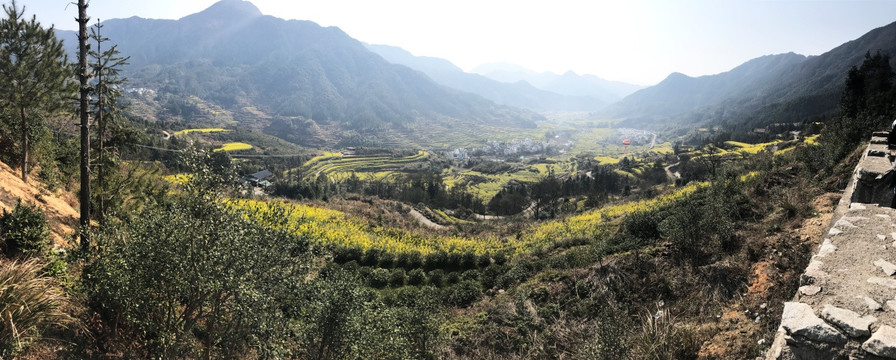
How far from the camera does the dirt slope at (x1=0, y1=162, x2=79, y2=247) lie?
15125 mm

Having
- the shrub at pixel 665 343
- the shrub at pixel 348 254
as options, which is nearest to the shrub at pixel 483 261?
the shrub at pixel 348 254

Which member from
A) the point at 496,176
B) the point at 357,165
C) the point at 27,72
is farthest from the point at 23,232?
the point at 357,165

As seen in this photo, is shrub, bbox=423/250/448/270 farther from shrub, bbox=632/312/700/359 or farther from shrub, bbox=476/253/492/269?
shrub, bbox=632/312/700/359

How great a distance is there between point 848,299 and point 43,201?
2680 centimetres

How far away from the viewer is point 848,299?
4.96 m

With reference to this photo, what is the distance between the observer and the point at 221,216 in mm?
7289

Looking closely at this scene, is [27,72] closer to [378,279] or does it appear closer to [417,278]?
[378,279]

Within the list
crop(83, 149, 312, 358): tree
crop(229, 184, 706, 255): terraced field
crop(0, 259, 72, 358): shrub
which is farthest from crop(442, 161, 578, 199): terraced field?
crop(0, 259, 72, 358): shrub

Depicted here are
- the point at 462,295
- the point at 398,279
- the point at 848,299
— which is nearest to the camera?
the point at 848,299

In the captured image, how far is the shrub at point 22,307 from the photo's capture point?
674 centimetres

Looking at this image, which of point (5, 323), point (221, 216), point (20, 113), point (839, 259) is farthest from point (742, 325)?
point (20, 113)

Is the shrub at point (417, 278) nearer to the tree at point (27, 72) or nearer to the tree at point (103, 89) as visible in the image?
the tree at point (103, 89)

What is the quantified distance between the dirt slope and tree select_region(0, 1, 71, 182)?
1.22 meters

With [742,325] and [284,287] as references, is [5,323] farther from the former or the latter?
[742,325]
